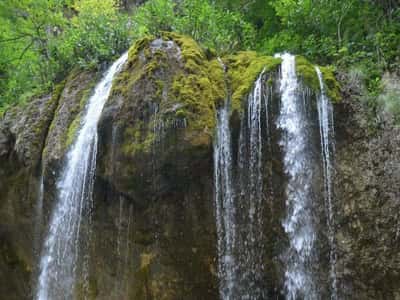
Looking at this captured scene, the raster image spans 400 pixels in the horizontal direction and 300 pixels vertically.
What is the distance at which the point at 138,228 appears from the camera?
218 inches

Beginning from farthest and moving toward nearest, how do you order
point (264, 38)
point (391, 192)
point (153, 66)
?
point (264, 38) → point (153, 66) → point (391, 192)

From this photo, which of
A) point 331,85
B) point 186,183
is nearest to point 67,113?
point 186,183

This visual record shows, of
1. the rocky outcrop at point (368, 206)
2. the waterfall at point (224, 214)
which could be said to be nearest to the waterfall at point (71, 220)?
the waterfall at point (224, 214)

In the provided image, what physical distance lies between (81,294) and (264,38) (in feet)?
20.8

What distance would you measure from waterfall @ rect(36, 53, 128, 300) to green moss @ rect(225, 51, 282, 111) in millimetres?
1939

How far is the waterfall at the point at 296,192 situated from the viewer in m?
4.95

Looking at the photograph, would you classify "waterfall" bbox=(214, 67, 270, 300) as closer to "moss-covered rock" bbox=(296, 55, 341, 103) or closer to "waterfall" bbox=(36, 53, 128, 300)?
"moss-covered rock" bbox=(296, 55, 341, 103)

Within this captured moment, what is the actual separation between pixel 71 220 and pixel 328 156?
356cm

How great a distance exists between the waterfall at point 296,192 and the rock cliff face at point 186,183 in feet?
0.49

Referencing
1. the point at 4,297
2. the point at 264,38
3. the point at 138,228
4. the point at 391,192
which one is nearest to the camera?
the point at 391,192

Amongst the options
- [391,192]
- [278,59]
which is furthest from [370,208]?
[278,59]

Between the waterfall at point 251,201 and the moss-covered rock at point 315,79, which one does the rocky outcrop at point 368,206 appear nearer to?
the moss-covered rock at point 315,79

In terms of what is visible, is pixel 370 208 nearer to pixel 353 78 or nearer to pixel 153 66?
pixel 353 78

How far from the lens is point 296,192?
5.18 meters
